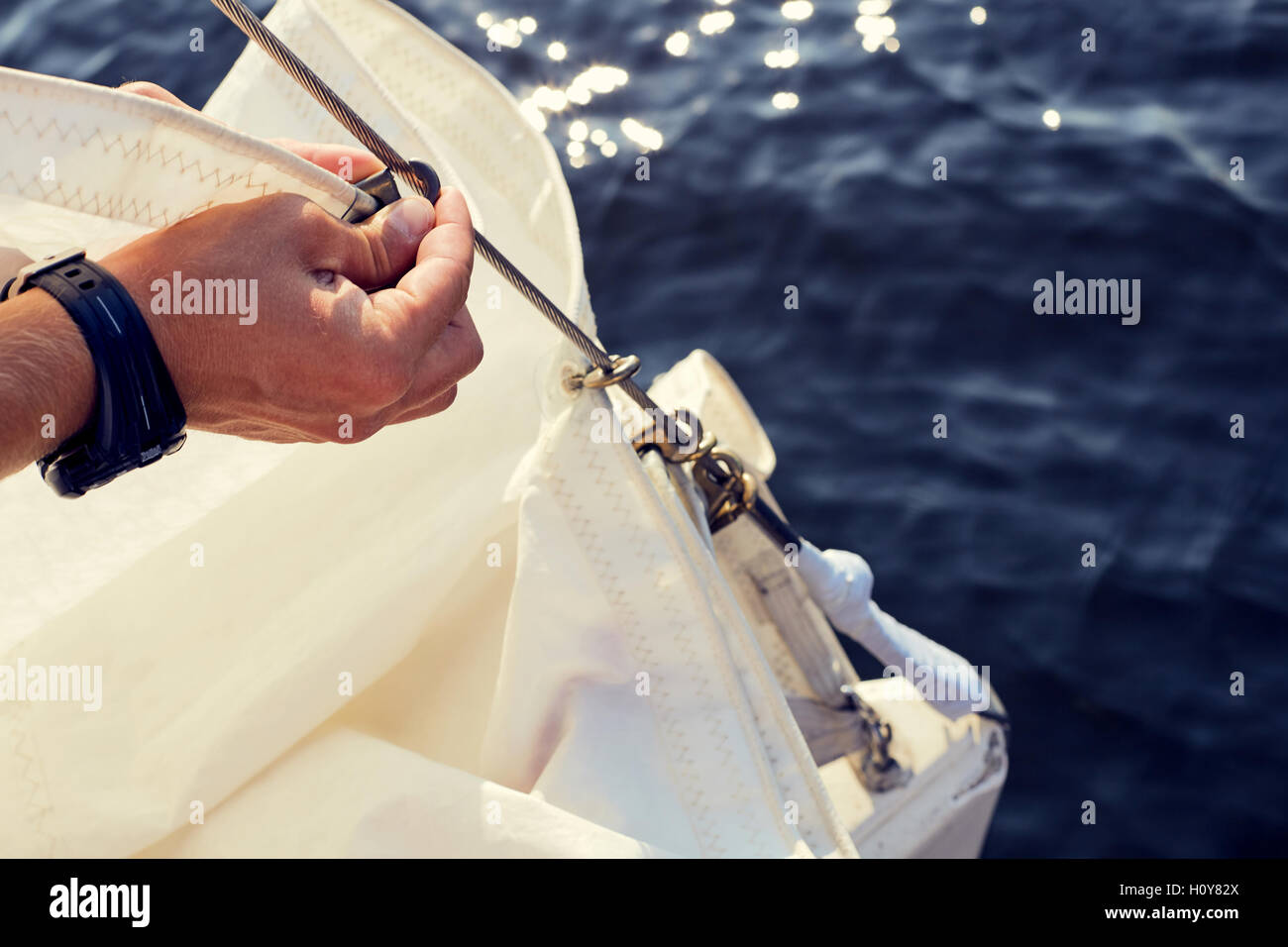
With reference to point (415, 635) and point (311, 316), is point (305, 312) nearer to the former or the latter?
point (311, 316)

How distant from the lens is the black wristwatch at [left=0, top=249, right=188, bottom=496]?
3.45 ft

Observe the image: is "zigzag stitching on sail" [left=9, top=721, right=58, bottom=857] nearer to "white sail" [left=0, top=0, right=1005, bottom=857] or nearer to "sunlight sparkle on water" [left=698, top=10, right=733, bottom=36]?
"white sail" [left=0, top=0, right=1005, bottom=857]

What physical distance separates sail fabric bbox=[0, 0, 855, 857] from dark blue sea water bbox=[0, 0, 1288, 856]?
1977 millimetres

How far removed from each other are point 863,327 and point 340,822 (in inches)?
115

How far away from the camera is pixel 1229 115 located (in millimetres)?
4059

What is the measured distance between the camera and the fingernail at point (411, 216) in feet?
4.23

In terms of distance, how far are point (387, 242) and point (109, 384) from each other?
1.18 feet

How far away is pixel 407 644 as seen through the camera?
1543 millimetres

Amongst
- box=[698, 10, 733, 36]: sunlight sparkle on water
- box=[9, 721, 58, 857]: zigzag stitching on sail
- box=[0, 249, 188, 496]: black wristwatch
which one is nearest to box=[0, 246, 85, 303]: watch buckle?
box=[0, 249, 188, 496]: black wristwatch

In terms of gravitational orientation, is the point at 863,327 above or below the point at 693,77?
below

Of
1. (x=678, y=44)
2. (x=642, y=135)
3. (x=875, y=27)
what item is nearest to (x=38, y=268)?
(x=642, y=135)

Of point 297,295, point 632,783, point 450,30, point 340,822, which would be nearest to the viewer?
point 297,295
